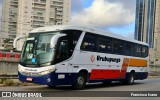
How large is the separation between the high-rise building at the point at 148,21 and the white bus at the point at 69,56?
52501mm

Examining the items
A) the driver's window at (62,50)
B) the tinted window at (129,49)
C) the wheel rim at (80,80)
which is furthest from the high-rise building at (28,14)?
the driver's window at (62,50)

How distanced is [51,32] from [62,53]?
117 cm

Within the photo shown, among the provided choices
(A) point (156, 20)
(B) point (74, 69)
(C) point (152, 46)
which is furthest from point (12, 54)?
(B) point (74, 69)

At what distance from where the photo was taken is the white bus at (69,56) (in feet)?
52.7

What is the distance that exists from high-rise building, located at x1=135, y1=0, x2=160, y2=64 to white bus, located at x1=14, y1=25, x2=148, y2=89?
5250 cm

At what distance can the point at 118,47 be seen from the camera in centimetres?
2242

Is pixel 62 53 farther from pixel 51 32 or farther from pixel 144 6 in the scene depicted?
pixel 144 6

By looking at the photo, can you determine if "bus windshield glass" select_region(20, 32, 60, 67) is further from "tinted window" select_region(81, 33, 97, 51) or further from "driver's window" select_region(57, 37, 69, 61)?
"tinted window" select_region(81, 33, 97, 51)

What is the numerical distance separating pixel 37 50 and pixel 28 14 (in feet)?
112

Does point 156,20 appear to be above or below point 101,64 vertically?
above

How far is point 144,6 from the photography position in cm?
7638

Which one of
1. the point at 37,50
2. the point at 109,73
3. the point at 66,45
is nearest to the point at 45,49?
the point at 37,50

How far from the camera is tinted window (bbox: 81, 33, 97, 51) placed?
18.2 metres

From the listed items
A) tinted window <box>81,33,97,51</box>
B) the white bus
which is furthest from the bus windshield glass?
tinted window <box>81,33,97,51</box>
